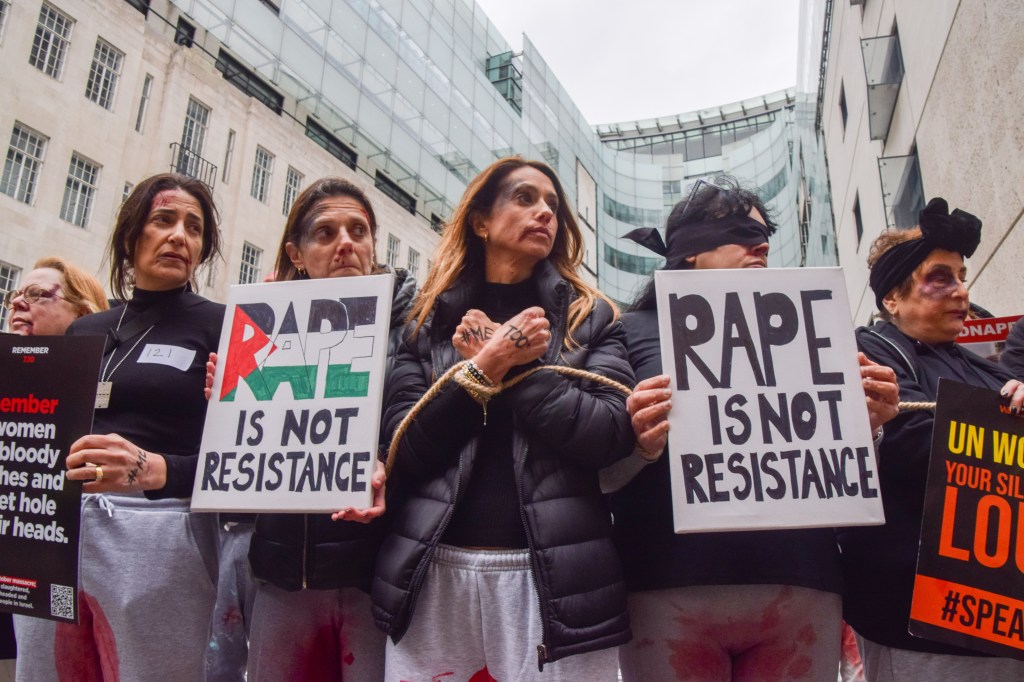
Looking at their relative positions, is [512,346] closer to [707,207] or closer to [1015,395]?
[707,207]

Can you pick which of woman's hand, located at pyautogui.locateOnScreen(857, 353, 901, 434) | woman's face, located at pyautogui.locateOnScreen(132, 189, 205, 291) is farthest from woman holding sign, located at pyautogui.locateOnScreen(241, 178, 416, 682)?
woman's hand, located at pyautogui.locateOnScreen(857, 353, 901, 434)

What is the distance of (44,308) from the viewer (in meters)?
3.55

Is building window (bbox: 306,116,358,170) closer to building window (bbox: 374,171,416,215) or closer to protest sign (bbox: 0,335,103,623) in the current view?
building window (bbox: 374,171,416,215)

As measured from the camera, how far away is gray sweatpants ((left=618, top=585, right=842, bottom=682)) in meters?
1.90

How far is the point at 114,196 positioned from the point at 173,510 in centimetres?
1697

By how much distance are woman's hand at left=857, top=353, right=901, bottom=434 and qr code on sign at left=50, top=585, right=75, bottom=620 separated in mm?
2454

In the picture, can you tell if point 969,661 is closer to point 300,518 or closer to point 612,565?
point 612,565

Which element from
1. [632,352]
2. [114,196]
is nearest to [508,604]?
[632,352]

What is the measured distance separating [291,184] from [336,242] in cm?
2130

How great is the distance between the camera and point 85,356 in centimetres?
224

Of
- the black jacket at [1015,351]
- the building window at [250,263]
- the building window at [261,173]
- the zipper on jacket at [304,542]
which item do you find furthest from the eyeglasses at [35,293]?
the building window at [261,173]

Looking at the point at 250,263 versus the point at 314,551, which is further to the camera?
the point at 250,263

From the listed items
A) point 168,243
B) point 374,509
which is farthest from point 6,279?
point 374,509

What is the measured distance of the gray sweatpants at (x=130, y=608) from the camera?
218 cm
